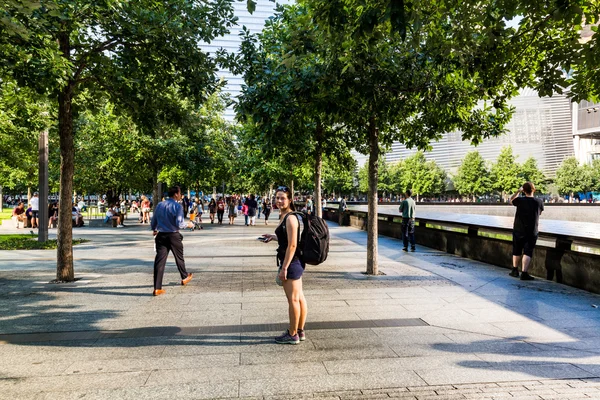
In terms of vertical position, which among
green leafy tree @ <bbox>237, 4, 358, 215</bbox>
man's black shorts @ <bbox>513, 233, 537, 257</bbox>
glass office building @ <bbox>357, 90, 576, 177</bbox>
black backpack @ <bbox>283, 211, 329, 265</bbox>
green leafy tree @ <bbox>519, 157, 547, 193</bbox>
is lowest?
man's black shorts @ <bbox>513, 233, 537, 257</bbox>

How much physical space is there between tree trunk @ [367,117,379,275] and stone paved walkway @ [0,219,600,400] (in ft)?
1.33

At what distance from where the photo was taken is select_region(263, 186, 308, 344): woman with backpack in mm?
4883

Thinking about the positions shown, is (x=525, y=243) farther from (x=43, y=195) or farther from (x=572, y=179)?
(x=572, y=179)

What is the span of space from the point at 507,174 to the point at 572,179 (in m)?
11.2

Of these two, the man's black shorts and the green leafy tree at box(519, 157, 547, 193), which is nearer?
the man's black shorts

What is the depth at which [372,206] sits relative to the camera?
9.73 metres

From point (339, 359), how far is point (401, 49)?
6.31 metres

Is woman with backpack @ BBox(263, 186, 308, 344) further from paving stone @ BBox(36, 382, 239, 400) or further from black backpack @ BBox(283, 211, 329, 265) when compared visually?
paving stone @ BBox(36, 382, 239, 400)

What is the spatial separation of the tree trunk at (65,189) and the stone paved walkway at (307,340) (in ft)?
1.47

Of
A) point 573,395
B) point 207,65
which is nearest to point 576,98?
point 573,395

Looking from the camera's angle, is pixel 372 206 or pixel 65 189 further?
pixel 372 206

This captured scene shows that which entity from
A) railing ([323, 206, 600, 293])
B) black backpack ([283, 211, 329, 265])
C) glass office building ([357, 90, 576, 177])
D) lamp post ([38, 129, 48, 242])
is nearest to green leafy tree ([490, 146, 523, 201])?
glass office building ([357, 90, 576, 177])

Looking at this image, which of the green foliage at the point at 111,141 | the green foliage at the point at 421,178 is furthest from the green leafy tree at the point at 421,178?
the green foliage at the point at 111,141

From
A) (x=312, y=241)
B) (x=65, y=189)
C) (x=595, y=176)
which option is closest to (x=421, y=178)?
(x=595, y=176)
